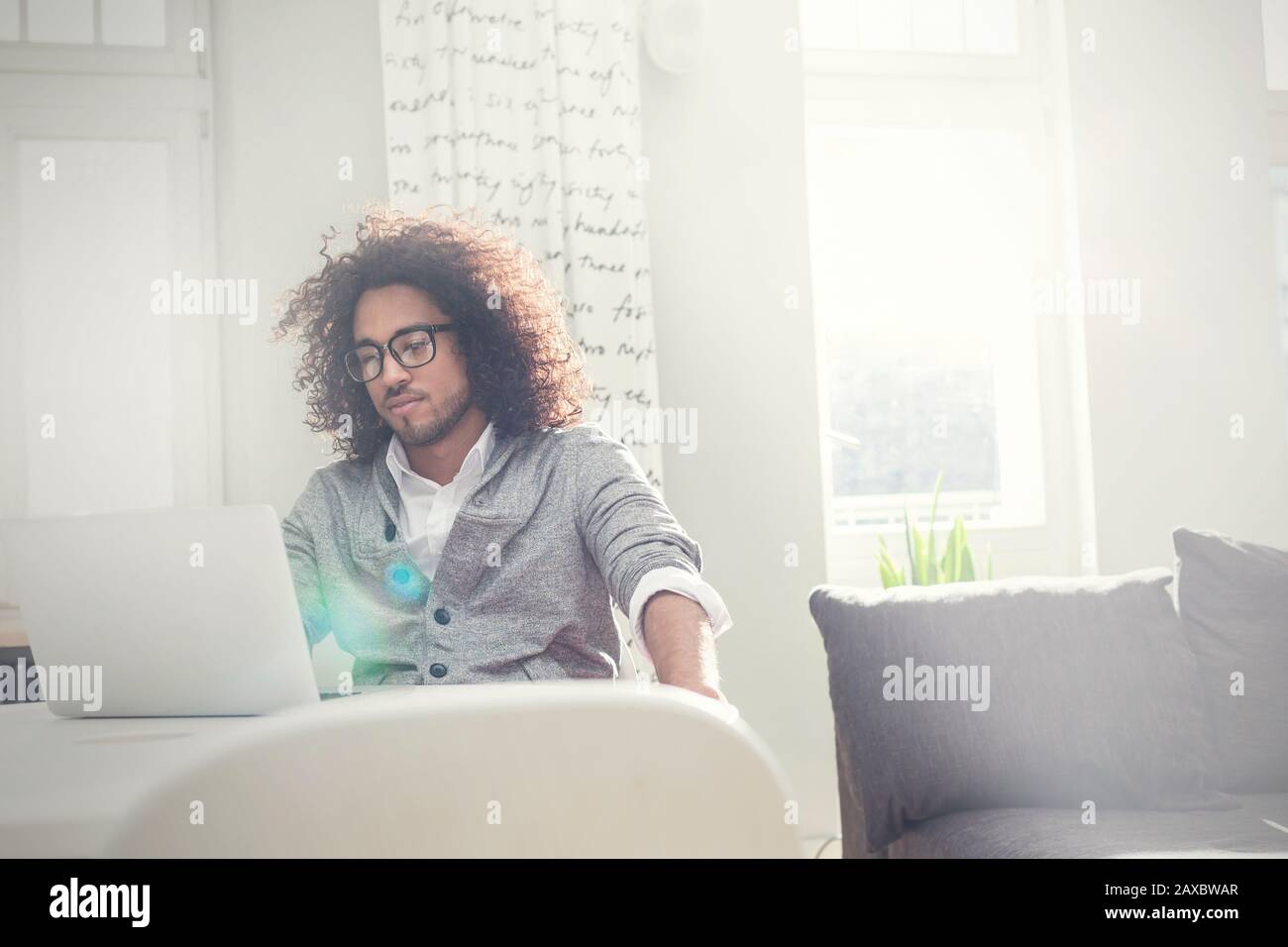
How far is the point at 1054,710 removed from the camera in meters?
1.59

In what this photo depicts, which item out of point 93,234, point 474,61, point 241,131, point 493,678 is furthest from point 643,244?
point 493,678

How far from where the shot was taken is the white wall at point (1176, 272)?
3.21 meters

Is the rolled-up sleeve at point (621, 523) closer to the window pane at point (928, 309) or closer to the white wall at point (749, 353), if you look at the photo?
the white wall at point (749, 353)

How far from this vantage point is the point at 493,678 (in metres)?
1.41

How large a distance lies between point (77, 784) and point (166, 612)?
14.3 inches

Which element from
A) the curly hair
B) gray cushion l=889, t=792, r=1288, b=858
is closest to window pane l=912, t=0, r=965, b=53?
the curly hair

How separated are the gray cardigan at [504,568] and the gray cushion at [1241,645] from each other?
955mm

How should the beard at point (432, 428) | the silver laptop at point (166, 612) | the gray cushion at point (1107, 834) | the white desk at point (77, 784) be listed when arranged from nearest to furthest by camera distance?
the white desk at point (77, 784) < the silver laptop at point (166, 612) < the gray cushion at point (1107, 834) < the beard at point (432, 428)

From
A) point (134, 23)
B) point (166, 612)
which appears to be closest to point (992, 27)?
point (134, 23)

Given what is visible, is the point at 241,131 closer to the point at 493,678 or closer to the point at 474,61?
the point at 474,61

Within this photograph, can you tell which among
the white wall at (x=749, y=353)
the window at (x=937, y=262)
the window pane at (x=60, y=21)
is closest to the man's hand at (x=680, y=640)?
the white wall at (x=749, y=353)

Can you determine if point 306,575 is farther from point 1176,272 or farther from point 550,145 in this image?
point 1176,272

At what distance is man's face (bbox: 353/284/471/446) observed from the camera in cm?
165
